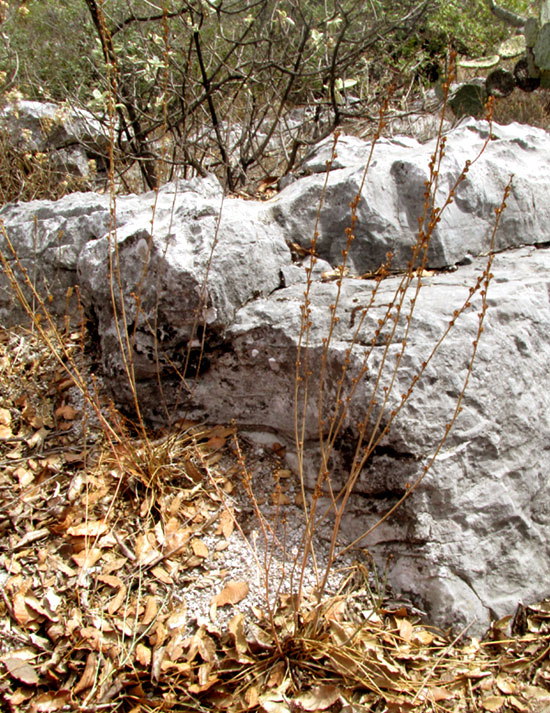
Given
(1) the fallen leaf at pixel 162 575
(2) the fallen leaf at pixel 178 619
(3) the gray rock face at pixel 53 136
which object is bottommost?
(2) the fallen leaf at pixel 178 619

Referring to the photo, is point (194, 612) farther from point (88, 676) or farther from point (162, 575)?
point (88, 676)

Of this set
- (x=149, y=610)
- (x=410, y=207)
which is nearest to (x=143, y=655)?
(x=149, y=610)

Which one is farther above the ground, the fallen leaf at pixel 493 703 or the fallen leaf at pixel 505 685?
the fallen leaf at pixel 505 685

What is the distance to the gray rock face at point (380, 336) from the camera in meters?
1.89

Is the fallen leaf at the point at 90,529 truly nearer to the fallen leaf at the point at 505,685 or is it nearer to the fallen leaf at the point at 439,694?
the fallen leaf at the point at 439,694

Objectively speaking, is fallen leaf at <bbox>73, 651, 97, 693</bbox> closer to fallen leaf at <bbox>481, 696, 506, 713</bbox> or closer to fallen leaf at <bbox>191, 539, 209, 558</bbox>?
fallen leaf at <bbox>191, 539, 209, 558</bbox>

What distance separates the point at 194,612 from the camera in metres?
1.82

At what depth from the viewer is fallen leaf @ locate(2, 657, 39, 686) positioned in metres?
1.63

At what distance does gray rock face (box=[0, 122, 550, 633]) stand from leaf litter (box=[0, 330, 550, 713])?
157 millimetres

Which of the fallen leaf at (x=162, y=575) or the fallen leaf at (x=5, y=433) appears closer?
the fallen leaf at (x=162, y=575)

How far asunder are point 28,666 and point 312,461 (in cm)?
112

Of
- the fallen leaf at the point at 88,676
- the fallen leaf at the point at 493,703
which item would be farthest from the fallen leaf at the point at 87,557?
the fallen leaf at the point at 493,703

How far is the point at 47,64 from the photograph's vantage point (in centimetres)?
685

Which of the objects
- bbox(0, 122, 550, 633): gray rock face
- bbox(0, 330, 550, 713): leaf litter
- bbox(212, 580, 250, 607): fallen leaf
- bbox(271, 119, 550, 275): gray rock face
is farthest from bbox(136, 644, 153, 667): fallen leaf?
bbox(271, 119, 550, 275): gray rock face
